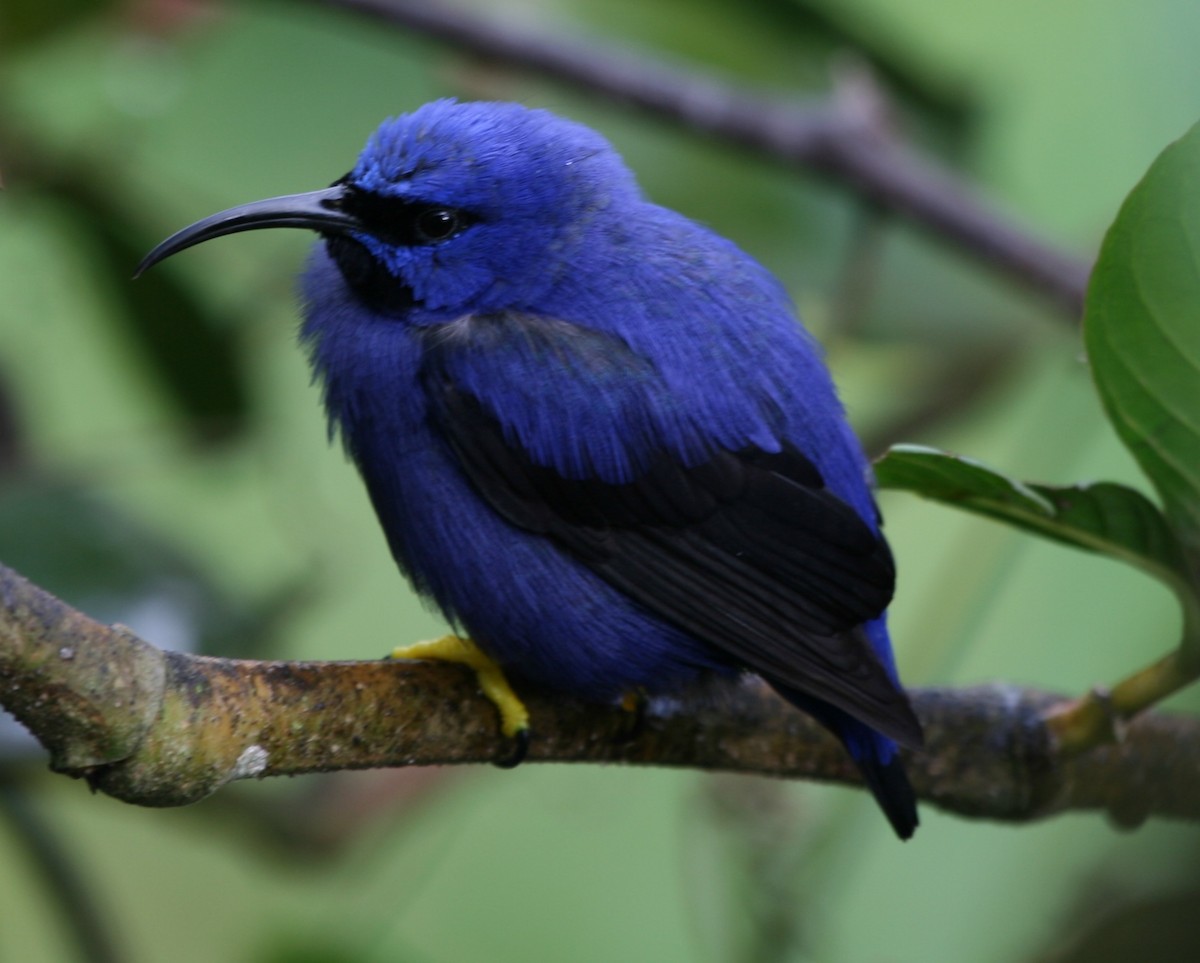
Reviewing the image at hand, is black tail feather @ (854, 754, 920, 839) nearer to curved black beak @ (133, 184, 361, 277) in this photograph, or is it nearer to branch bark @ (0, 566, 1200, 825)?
branch bark @ (0, 566, 1200, 825)

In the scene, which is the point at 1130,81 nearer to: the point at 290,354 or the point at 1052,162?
the point at 1052,162

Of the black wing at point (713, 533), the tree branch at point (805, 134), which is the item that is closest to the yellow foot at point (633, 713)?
the black wing at point (713, 533)

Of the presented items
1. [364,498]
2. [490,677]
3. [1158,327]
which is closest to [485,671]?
[490,677]

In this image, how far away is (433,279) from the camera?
2.84 meters

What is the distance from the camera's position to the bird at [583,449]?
104 inches

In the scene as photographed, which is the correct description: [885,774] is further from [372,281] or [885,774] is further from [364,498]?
[364,498]

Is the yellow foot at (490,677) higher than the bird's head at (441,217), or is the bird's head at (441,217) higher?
the bird's head at (441,217)

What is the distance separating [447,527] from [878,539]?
771 mm

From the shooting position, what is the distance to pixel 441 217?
2844 mm

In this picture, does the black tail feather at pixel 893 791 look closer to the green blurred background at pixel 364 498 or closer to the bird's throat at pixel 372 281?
the green blurred background at pixel 364 498

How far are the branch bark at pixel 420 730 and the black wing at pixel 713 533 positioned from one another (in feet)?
0.66

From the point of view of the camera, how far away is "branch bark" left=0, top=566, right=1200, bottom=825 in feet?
5.70

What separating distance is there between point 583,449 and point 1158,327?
3.31 feet

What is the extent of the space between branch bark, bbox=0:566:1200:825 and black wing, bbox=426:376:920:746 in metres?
0.20
